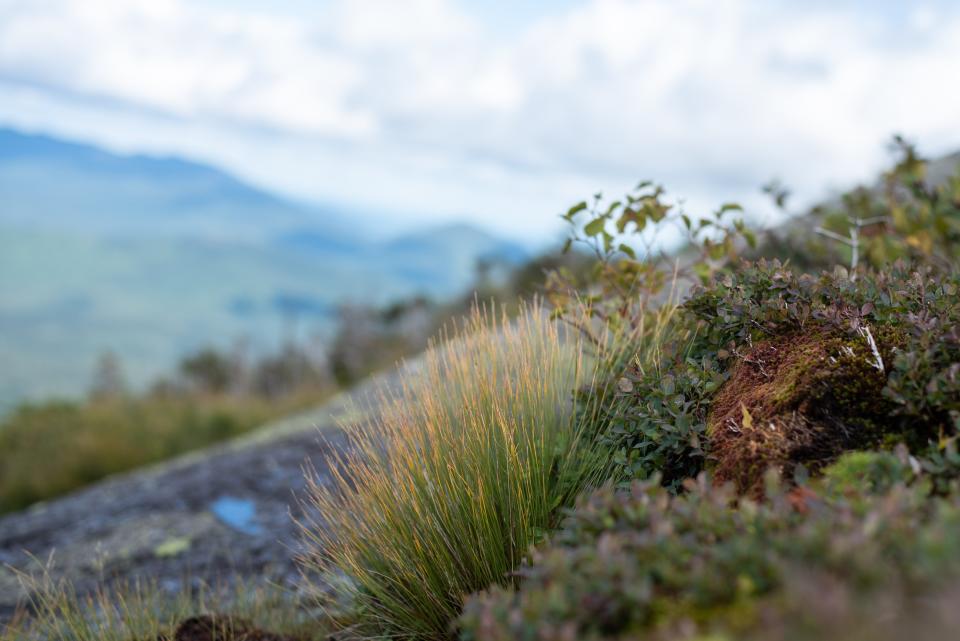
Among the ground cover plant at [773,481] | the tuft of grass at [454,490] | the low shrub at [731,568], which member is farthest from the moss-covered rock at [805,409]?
the tuft of grass at [454,490]

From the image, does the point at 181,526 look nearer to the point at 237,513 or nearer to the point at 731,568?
the point at 237,513

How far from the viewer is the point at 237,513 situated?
22.1 ft

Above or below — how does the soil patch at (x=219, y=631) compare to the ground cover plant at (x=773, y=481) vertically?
below

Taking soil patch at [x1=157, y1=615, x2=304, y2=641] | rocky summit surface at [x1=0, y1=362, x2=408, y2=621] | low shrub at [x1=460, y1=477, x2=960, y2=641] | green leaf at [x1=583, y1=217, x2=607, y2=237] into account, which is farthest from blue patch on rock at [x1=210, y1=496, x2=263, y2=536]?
low shrub at [x1=460, y1=477, x2=960, y2=641]

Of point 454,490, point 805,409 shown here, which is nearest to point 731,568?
point 805,409

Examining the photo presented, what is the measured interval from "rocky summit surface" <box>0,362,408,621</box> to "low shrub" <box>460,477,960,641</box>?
176 centimetres

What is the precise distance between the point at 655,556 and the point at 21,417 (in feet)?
56.9

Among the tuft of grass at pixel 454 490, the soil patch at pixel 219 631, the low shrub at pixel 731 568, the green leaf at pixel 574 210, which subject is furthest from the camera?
the green leaf at pixel 574 210

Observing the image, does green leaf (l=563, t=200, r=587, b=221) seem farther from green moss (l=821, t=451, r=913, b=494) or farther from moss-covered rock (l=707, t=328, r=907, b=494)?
Answer: green moss (l=821, t=451, r=913, b=494)

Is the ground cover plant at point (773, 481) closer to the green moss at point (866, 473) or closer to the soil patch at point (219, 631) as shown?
the green moss at point (866, 473)

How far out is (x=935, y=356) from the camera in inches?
102

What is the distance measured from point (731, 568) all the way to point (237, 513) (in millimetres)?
5788

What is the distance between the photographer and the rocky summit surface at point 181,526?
523 cm

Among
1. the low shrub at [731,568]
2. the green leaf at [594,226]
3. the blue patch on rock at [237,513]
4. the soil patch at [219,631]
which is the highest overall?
the green leaf at [594,226]
